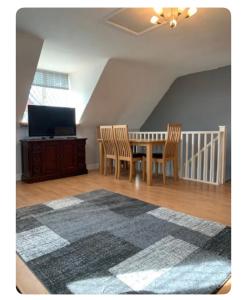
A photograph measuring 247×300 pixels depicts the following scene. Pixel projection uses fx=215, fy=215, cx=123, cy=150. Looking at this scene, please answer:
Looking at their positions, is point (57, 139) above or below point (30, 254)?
above

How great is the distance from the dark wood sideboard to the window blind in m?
1.32

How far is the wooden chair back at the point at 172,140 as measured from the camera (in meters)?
3.53

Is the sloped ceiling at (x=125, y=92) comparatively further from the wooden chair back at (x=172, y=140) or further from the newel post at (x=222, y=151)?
the newel post at (x=222, y=151)

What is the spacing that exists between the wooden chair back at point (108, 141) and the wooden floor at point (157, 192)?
48 centimetres

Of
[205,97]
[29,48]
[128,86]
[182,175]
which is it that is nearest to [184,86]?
[205,97]

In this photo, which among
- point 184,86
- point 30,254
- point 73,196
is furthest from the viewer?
point 184,86

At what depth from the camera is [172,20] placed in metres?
2.23

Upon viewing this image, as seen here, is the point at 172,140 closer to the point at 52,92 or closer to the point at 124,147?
the point at 124,147

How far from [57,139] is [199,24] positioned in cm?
284

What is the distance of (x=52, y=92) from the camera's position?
183 inches

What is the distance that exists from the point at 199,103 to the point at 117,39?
2.70 meters
